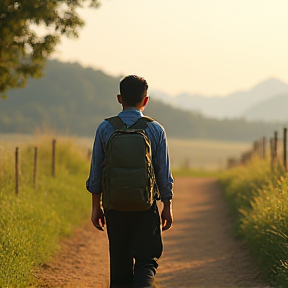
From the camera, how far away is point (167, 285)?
821 centimetres

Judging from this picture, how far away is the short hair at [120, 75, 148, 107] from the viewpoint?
17.1 ft

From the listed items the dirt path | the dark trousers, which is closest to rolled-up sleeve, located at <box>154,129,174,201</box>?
the dark trousers

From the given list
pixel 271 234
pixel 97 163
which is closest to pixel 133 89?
pixel 97 163

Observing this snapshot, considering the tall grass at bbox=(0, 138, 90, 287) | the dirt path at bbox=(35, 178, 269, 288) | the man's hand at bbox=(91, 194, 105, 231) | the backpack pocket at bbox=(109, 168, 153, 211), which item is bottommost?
the dirt path at bbox=(35, 178, 269, 288)

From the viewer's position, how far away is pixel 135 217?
512 centimetres

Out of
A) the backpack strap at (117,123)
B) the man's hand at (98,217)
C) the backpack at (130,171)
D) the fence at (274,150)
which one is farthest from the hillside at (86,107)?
the backpack at (130,171)

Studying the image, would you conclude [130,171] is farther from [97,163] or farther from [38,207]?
[38,207]

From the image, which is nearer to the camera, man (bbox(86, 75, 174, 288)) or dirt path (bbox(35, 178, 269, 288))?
man (bbox(86, 75, 174, 288))

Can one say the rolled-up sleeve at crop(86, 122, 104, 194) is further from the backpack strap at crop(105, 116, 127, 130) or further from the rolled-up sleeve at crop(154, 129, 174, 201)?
the rolled-up sleeve at crop(154, 129, 174, 201)

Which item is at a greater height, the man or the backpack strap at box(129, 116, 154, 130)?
the backpack strap at box(129, 116, 154, 130)

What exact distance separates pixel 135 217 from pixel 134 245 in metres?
0.23

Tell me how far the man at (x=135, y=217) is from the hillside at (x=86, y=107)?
147488 mm

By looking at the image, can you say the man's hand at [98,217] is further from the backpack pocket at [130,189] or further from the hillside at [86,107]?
the hillside at [86,107]

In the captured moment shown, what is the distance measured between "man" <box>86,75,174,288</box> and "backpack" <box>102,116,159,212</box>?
14 centimetres
